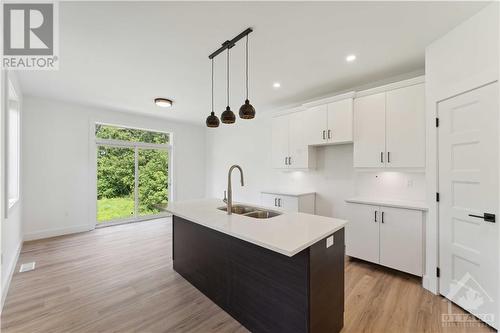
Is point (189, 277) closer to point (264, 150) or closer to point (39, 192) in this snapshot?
point (264, 150)

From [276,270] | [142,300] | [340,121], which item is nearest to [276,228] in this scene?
[276,270]

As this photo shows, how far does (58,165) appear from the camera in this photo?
14.5 feet

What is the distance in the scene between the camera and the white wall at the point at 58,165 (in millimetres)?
4121

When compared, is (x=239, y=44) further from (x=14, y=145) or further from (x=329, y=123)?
(x=14, y=145)

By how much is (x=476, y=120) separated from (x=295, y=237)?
2.04 m

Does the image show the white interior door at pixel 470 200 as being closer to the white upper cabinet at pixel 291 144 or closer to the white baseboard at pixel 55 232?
the white upper cabinet at pixel 291 144

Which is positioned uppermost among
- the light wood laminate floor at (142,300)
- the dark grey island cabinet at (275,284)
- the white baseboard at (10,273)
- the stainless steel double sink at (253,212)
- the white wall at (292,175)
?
the white wall at (292,175)

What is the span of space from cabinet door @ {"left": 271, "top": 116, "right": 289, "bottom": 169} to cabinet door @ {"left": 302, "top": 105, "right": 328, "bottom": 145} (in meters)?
0.46

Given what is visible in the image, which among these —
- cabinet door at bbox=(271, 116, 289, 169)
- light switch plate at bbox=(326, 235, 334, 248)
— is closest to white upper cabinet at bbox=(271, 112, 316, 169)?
cabinet door at bbox=(271, 116, 289, 169)

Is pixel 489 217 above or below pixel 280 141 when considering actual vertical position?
below

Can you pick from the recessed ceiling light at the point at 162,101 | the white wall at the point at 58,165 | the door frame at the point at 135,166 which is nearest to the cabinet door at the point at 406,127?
the recessed ceiling light at the point at 162,101

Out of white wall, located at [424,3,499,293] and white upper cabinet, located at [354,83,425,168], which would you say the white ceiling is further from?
white upper cabinet, located at [354,83,425,168]

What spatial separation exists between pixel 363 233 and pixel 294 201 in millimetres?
1169

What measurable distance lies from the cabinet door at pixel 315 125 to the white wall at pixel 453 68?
1.39 meters
